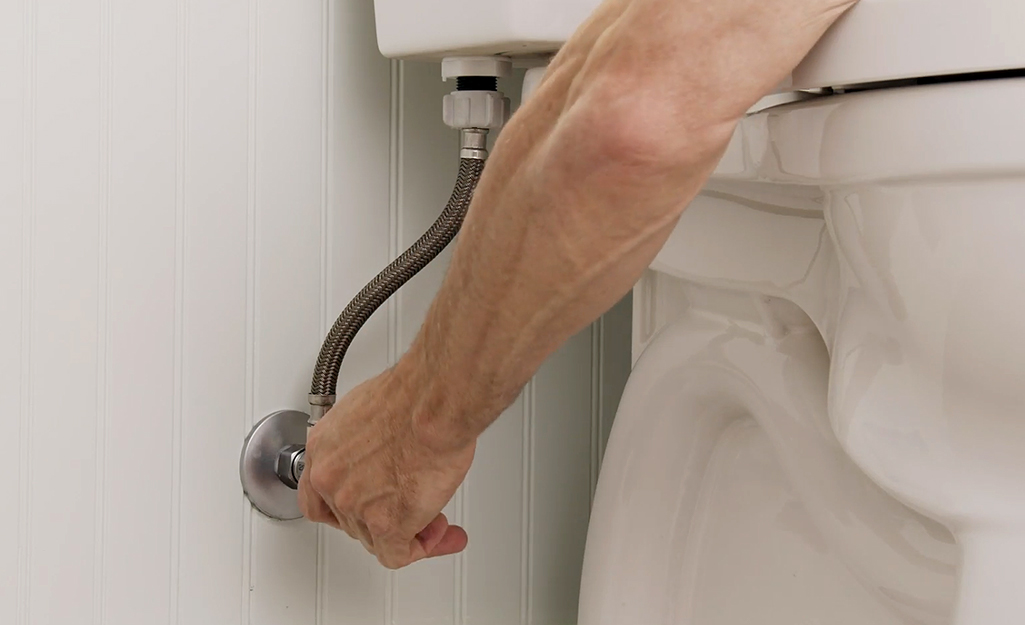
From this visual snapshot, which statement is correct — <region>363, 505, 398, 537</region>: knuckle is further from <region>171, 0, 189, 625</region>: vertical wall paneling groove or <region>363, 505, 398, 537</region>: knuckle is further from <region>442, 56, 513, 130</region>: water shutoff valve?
<region>442, 56, 513, 130</region>: water shutoff valve

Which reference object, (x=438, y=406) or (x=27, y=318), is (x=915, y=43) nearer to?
(x=438, y=406)

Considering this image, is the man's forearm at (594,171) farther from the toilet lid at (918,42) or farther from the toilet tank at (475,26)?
the toilet tank at (475,26)

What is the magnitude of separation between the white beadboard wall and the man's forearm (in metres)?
0.25

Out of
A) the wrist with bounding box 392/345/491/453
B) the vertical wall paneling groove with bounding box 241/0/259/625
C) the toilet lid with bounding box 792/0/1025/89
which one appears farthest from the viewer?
the vertical wall paneling groove with bounding box 241/0/259/625

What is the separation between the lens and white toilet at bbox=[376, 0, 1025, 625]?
0.36 meters

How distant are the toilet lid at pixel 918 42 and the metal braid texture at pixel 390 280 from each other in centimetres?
36

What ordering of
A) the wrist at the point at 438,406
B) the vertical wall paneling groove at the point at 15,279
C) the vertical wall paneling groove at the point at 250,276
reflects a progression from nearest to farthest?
the wrist at the point at 438,406 → the vertical wall paneling groove at the point at 15,279 → the vertical wall paneling groove at the point at 250,276

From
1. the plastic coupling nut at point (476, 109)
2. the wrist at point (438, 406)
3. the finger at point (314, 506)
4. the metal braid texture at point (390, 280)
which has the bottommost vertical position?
the finger at point (314, 506)

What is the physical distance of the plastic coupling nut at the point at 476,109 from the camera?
2.37ft

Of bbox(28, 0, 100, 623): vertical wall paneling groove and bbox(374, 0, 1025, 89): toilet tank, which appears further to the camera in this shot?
bbox(28, 0, 100, 623): vertical wall paneling groove

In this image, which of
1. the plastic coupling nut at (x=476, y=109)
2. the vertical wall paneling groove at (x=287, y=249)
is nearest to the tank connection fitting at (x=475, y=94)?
the plastic coupling nut at (x=476, y=109)

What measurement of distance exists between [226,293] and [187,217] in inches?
2.3

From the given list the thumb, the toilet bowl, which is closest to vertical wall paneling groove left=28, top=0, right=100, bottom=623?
the thumb

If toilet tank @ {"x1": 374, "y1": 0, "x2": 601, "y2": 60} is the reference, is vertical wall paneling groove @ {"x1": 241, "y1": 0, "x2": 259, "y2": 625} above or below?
below
